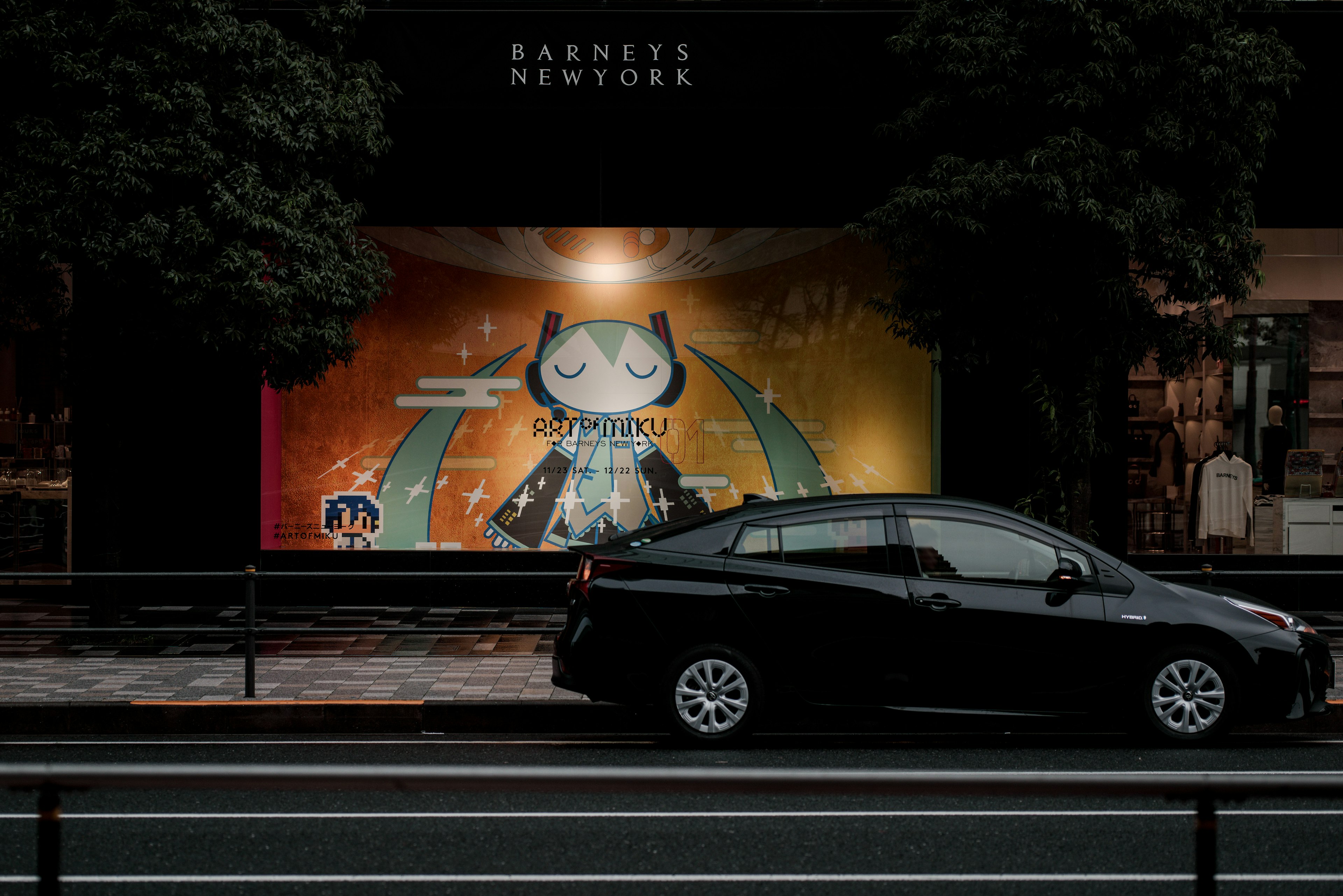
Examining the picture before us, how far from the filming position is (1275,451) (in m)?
13.3

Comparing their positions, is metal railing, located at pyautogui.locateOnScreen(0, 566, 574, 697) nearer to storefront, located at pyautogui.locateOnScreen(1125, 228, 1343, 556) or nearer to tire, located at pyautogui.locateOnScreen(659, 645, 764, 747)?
tire, located at pyautogui.locateOnScreen(659, 645, 764, 747)

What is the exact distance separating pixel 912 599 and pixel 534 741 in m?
2.68

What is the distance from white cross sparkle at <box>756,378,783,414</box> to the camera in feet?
44.6

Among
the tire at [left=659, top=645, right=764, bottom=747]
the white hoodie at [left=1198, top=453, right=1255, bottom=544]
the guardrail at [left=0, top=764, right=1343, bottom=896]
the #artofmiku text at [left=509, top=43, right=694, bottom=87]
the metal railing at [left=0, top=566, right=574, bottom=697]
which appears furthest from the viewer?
the white hoodie at [left=1198, top=453, right=1255, bottom=544]

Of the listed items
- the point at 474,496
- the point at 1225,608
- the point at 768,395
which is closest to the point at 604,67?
the point at 768,395

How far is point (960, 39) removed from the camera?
959 cm

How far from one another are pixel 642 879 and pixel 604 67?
30.9 feet

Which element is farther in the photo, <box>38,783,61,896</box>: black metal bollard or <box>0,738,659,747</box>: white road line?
<box>0,738,659,747</box>: white road line

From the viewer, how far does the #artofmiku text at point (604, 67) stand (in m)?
12.0

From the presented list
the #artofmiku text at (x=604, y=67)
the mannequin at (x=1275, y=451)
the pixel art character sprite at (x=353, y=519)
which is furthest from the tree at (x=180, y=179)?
the mannequin at (x=1275, y=451)

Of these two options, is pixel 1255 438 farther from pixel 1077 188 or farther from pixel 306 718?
pixel 306 718

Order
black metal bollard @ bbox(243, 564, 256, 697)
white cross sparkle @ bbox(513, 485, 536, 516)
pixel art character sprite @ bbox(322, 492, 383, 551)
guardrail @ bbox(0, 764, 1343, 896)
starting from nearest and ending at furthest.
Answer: guardrail @ bbox(0, 764, 1343, 896) < black metal bollard @ bbox(243, 564, 256, 697) < pixel art character sprite @ bbox(322, 492, 383, 551) < white cross sparkle @ bbox(513, 485, 536, 516)

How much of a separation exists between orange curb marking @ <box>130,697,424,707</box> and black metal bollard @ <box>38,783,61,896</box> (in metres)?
5.23


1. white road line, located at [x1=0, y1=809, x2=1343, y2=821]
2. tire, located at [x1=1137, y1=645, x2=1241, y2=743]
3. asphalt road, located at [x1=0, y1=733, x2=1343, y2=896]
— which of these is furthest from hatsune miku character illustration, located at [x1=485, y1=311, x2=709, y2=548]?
white road line, located at [x1=0, y1=809, x2=1343, y2=821]
